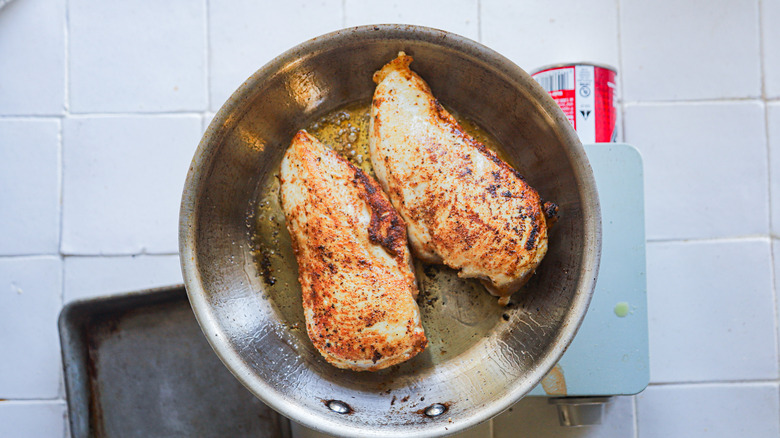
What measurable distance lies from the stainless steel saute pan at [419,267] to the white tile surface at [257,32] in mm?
281

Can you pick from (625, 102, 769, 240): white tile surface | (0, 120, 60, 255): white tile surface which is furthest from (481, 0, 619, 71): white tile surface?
(0, 120, 60, 255): white tile surface

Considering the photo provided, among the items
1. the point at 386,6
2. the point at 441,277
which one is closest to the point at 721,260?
the point at 441,277

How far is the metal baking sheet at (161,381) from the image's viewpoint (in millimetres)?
1072

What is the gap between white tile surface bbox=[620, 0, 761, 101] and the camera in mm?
1203

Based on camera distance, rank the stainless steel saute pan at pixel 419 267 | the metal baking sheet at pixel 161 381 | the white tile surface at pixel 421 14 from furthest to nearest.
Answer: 1. the white tile surface at pixel 421 14
2. the metal baking sheet at pixel 161 381
3. the stainless steel saute pan at pixel 419 267

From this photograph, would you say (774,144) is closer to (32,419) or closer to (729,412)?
(729,412)

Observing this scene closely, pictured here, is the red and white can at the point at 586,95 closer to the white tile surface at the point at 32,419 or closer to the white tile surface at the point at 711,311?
the white tile surface at the point at 711,311

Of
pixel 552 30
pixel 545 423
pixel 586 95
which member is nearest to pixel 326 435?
pixel 545 423

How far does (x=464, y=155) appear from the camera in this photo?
0.92 meters

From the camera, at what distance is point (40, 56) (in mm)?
1213

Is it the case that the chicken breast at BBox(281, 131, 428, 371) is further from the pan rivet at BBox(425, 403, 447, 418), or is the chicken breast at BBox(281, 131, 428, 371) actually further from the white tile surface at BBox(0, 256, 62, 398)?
the white tile surface at BBox(0, 256, 62, 398)

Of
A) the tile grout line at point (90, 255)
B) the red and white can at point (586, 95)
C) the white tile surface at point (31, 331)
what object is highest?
the red and white can at point (586, 95)

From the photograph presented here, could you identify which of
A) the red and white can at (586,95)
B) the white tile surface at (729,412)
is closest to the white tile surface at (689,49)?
the red and white can at (586,95)

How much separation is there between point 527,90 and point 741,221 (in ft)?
2.36
